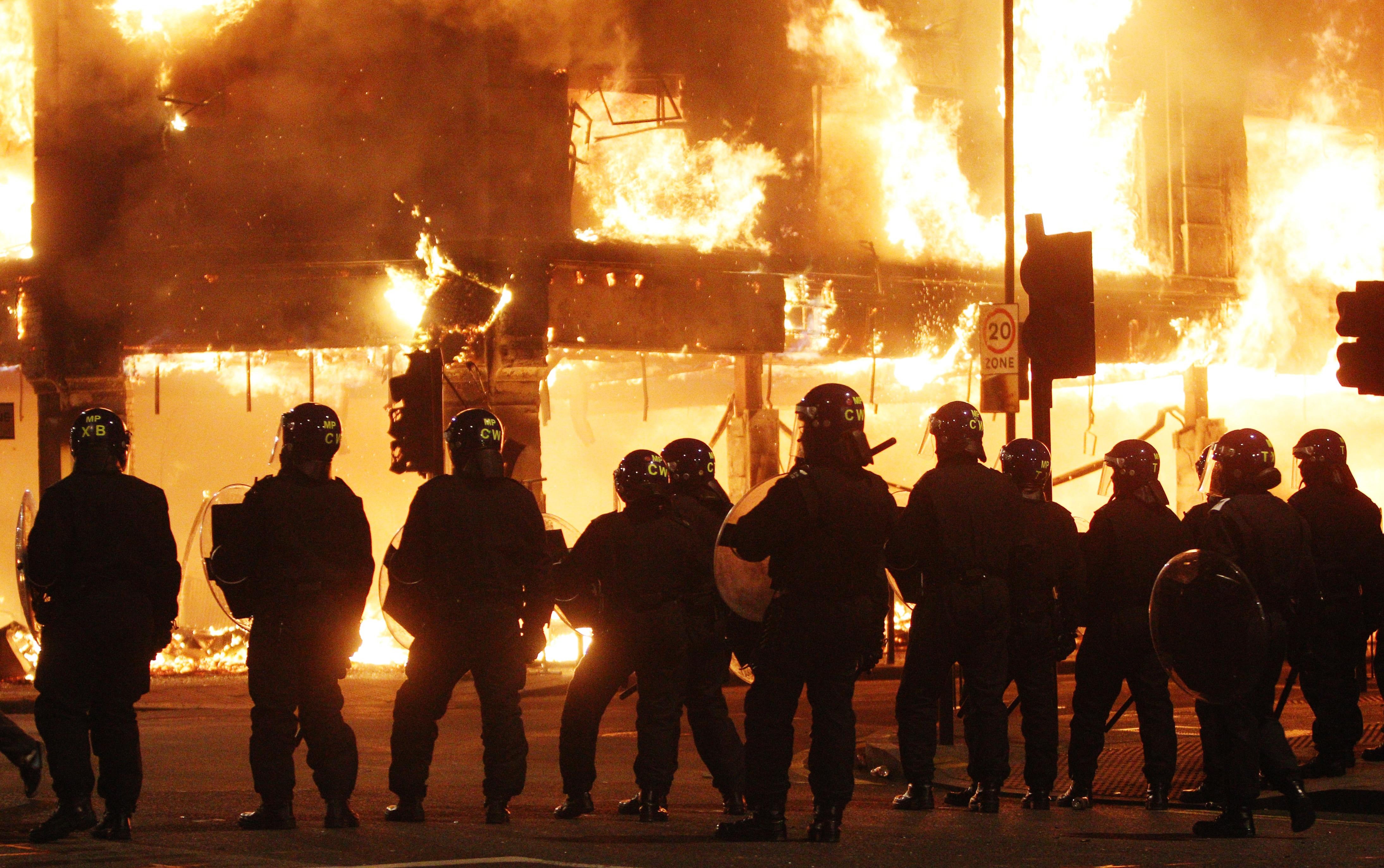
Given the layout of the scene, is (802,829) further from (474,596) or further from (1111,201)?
(1111,201)

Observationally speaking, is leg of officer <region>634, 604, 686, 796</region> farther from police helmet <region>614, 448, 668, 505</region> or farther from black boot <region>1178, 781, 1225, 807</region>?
black boot <region>1178, 781, 1225, 807</region>

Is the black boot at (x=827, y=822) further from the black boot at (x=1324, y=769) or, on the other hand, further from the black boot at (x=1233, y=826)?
the black boot at (x=1324, y=769)

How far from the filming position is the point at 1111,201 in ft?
77.6

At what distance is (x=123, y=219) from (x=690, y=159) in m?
5.63

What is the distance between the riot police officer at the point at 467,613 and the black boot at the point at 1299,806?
3262mm

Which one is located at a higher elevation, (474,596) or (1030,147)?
(1030,147)

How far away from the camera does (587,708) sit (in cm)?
928

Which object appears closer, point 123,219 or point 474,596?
point 474,596

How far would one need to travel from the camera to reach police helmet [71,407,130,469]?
333 inches

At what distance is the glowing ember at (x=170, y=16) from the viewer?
19.6 m

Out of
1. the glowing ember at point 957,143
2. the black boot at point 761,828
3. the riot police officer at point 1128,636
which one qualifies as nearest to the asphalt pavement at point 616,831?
the black boot at point 761,828

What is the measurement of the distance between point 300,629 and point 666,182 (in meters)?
12.2

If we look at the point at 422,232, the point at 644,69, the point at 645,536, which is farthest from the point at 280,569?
the point at 644,69

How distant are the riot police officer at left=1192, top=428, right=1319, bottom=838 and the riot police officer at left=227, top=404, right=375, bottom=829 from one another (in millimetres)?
3693
